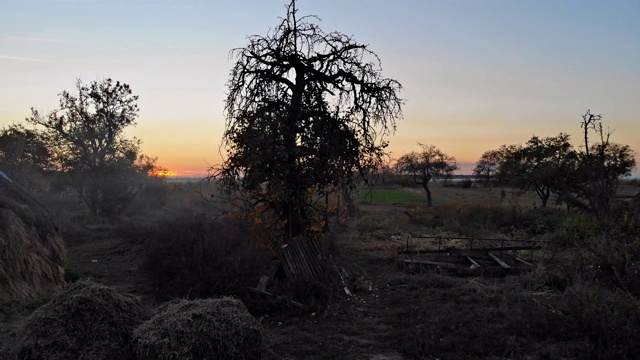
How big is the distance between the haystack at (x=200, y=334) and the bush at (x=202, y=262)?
288 cm

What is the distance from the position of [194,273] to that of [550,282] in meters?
7.10

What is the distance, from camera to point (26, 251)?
8.68 metres

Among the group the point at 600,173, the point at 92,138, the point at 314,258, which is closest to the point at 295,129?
the point at 314,258

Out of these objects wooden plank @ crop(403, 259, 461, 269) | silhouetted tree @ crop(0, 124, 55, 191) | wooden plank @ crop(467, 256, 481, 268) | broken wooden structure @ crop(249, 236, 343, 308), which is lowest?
wooden plank @ crop(403, 259, 461, 269)

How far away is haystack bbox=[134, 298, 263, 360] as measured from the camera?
175 inches

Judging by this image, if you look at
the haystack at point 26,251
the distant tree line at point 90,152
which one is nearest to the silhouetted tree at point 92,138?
the distant tree line at point 90,152

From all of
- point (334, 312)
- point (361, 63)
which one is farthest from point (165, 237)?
point (361, 63)

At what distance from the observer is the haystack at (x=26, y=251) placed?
784 centimetres

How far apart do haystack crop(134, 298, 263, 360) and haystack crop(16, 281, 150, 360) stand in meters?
0.32

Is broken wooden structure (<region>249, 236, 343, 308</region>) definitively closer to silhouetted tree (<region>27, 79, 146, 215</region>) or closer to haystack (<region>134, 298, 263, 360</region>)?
haystack (<region>134, 298, 263, 360</region>)

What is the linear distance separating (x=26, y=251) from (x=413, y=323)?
7.67m

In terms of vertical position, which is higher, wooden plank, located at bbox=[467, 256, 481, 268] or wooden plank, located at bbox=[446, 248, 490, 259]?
wooden plank, located at bbox=[446, 248, 490, 259]

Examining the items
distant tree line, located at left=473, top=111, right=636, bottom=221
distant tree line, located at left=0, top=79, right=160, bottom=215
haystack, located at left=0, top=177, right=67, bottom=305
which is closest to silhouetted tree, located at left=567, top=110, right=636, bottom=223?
distant tree line, located at left=473, top=111, right=636, bottom=221

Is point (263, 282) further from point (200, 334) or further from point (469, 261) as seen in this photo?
point (469, 261)
